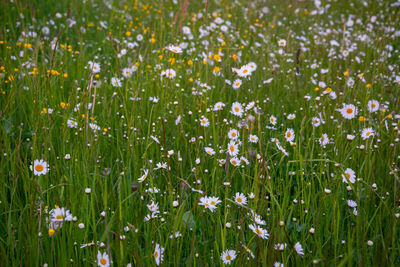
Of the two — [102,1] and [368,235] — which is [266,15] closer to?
[102,1]

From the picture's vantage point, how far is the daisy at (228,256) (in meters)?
1.35

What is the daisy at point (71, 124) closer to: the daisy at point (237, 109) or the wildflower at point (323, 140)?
the daisy at point (237, 109)

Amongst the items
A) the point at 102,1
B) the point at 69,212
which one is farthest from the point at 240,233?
the point at 102,1

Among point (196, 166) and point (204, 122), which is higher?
point (204, 122)

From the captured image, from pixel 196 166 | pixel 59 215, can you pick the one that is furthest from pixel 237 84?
pixel 59 215

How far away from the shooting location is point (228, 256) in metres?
1.37

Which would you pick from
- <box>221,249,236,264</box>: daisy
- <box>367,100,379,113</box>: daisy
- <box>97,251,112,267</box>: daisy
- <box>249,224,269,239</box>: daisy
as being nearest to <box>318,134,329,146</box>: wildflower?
<box>367,100,379,113</box>: daisy

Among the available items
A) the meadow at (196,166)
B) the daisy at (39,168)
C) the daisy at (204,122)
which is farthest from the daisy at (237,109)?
the daisy at (39,168)

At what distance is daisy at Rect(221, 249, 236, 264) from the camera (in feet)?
4.42

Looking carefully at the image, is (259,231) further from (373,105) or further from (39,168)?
(373,105)

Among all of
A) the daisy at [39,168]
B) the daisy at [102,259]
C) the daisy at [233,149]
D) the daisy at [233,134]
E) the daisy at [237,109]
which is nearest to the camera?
the daisy at [102,259]

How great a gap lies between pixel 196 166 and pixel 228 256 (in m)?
0.52

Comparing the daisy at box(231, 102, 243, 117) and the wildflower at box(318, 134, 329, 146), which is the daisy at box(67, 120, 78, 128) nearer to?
the daisy at box(231, 102, 243, 117)

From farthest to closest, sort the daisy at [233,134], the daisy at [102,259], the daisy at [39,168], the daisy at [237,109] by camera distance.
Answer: the daisy at [237,109], the daisy at [233,134], the daisy at [39,168], the daisy at [102,259]
